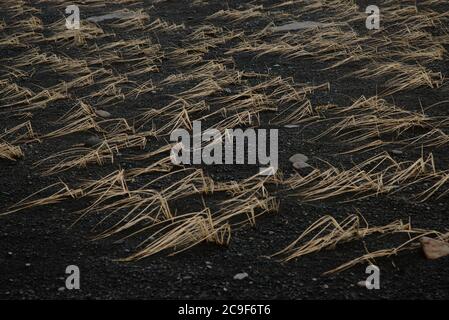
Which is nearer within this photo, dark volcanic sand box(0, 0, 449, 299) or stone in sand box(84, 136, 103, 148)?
dark volcanic sand box(0, 0, 449, 299)

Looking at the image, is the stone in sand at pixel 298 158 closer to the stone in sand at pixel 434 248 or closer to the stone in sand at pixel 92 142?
the stone in sand at pixel 434 248

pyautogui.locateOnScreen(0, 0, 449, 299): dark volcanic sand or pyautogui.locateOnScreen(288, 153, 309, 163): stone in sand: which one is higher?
pyautogui.locateOnScreen(288, 153, 309, 163): stone in sand

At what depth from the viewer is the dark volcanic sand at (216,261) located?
7.54 feet

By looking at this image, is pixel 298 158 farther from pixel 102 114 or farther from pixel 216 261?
pixel 102 114

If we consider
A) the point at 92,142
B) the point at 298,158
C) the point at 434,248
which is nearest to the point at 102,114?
the point at 92,142

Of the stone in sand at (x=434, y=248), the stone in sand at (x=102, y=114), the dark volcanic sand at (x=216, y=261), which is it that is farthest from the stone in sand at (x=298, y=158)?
the stone in sand at (x=102, y=114)

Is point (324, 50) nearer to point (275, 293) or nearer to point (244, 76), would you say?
point (244, 76)

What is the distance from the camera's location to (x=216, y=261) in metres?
2.48

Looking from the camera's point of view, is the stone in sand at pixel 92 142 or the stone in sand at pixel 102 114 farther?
the stone in sand at pixel 102 114

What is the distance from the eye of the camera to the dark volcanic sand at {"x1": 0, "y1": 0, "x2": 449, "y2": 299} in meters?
2.30

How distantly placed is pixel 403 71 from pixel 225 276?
262cm

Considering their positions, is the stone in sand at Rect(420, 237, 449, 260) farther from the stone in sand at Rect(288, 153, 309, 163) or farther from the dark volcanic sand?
the stone in sand at Rect(288, 153, 309, 163)

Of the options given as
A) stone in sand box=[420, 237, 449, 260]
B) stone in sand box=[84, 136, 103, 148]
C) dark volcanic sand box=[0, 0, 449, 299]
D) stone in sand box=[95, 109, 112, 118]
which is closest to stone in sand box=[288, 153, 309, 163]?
dark volcanic sand box=[0, 0, 449, 299]
